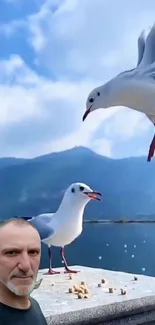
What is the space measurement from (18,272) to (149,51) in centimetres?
140

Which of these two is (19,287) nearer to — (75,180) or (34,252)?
(34,252)

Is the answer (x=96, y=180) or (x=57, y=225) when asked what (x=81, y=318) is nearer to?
(x=57, y=225)

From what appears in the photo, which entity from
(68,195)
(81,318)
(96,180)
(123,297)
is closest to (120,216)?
(96,180)

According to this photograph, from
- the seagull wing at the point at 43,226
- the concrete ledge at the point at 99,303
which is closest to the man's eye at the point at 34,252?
the concrete ledge at the point at 99,303

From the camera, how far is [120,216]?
2303 millimetres

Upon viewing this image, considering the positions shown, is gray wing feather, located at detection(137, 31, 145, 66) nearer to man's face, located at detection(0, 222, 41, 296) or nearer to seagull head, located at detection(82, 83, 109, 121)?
seagull head, located at detection(82, 83, 109, 121)

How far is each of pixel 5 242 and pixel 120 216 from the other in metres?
1.95

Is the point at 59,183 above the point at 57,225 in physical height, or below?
above

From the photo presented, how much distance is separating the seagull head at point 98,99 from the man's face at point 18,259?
1319mm

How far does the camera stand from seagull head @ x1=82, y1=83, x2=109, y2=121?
1.67 metres

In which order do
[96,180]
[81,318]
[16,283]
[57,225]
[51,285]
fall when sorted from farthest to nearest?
[96,180]
[57,225]
[51,285]
[81,318]
[16,283]

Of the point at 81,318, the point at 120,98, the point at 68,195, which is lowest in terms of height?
the point at 81,318

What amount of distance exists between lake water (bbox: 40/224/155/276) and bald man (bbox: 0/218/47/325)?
186 centimetres

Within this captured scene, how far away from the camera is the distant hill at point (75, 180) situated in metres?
2.33
